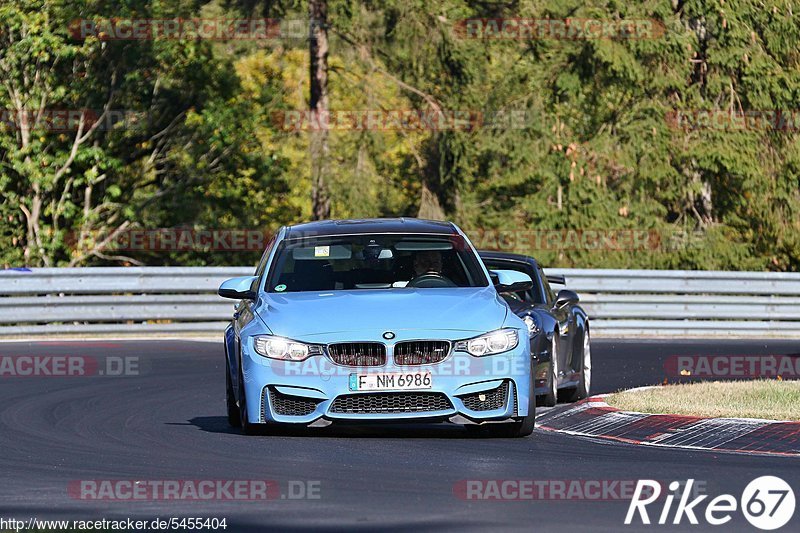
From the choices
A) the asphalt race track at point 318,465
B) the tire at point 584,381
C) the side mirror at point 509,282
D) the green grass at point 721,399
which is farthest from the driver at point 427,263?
the tire at point 584,381

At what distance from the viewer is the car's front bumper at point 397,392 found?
11133 mm

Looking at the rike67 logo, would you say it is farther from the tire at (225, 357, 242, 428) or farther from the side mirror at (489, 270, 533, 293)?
the tire at (225, 357, 242, 428)

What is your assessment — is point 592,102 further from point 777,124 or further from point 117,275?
point 117,275

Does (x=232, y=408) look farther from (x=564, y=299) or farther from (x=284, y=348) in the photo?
(x=564, y=299)

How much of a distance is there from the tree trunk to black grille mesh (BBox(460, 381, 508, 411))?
78.2ft

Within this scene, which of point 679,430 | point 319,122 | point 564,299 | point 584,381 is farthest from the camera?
point 319,122

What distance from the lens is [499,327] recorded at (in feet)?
37.2

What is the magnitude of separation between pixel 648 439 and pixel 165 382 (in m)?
6.78

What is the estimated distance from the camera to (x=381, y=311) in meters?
11.4

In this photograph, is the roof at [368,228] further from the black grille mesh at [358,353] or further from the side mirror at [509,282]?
the black grille mesh at [358,353]

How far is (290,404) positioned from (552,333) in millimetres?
3493

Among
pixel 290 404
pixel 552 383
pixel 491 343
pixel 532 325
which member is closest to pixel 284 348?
pixel 290 404

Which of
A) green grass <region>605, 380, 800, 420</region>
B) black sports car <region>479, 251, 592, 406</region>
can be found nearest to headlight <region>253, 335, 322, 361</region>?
black sports car <region>479, 251, 592, 406</region>

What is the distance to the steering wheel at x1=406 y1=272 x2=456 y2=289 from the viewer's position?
12.2 metres
